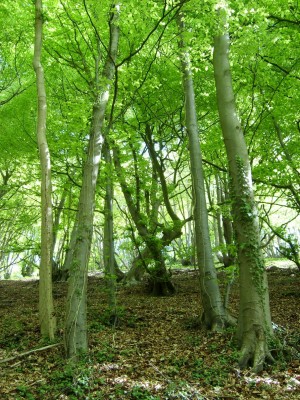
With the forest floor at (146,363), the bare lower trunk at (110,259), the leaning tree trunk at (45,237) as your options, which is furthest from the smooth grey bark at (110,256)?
the leaning tree trunk at (45,237)

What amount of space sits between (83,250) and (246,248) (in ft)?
8.32

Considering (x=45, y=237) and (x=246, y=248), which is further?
(x=45, y=237)

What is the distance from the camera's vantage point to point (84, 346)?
498 cm

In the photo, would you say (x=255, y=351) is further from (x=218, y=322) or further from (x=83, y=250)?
(x=83, y=250)

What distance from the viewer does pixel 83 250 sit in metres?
5.17

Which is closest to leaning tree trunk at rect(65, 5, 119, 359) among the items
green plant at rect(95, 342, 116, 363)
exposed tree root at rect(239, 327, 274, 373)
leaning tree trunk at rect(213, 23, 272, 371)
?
green plant at rect(95, 342, 116, 363)

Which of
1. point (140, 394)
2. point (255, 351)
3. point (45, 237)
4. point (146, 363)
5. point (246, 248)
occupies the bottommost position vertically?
point (140, 394)

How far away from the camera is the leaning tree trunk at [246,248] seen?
4.85 m

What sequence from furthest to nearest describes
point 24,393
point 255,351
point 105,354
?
point 105,354 < point 255,351 < point 24,393

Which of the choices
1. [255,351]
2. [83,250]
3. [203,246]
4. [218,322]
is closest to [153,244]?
[203,246]

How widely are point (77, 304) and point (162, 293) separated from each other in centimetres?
588

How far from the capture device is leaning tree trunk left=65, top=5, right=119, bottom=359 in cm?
492

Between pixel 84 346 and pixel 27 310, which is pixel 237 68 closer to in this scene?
pixel 84 346

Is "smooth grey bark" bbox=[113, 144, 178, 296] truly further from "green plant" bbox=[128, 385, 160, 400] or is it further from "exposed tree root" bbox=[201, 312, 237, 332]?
"green plant" bbox=[128, 385, 160, 400]
